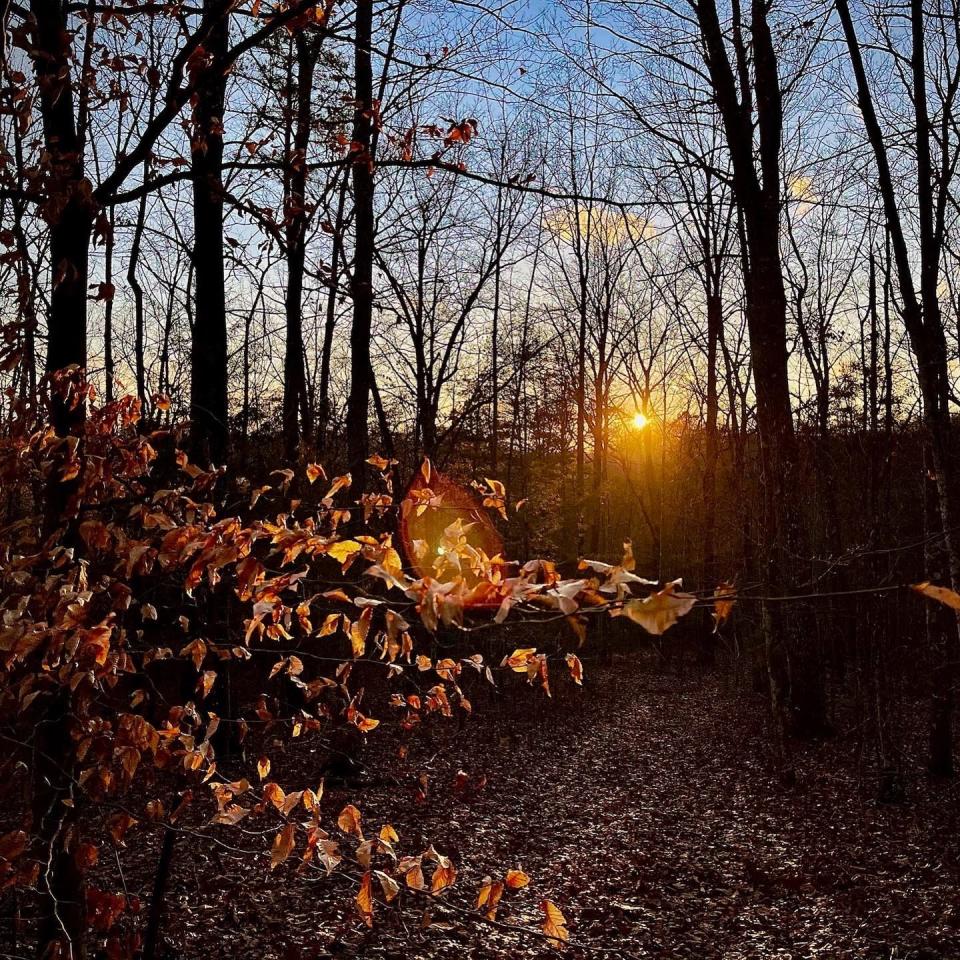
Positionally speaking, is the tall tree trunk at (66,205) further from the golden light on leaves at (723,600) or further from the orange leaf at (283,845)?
the golden light on leaves at (723,600)

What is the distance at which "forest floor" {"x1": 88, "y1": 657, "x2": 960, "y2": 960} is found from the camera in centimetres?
545

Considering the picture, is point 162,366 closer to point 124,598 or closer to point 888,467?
point 888,467

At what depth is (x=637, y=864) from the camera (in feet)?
23.4

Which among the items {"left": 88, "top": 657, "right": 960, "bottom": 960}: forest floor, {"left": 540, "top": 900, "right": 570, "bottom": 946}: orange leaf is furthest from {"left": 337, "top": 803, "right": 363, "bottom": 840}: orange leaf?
{"left": 540, "top": 900, "right": 570, "bottom": 946}: orange leaf

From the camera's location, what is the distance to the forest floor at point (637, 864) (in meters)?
5.45

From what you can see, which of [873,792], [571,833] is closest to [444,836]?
[571,833]

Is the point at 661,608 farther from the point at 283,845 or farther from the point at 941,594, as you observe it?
the point at 283,845

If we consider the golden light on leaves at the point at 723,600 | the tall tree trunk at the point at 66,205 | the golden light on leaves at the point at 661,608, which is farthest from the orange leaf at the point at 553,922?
the tall tree trunk at the point at 66,205

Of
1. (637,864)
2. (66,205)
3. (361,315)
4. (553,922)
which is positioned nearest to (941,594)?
(553,922)

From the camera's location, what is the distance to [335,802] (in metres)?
A: 8.45

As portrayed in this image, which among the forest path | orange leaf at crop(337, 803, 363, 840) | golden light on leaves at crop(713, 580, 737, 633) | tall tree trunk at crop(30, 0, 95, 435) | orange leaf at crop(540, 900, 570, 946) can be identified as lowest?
the forest path

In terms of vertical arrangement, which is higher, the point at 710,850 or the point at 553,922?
the point at 553,922

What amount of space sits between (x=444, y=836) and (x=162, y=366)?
16330mm

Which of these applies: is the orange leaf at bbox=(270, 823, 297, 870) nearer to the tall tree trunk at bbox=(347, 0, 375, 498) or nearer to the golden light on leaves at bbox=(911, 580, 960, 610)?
the golden light on leaves at bbox=(911, 580, 960, 610)
